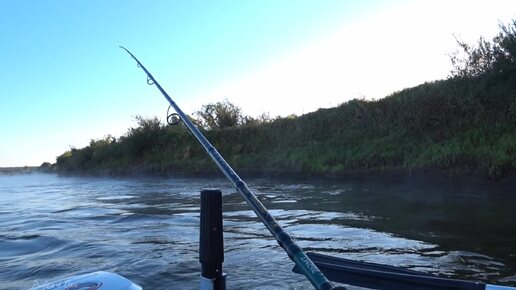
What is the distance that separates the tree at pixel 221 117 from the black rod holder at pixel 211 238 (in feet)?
93.7

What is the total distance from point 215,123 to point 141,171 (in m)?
6.40

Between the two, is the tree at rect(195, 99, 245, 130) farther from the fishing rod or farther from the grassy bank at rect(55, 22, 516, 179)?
the fishing rod

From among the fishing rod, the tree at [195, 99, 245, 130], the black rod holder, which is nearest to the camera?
the fishing rod

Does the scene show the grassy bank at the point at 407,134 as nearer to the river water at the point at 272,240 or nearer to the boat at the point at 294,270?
the river water at the point at 272,240

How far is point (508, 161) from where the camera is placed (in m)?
11.0

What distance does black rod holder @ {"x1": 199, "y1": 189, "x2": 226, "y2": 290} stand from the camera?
7.11 feet

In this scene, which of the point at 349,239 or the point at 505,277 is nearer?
the point at 505,277

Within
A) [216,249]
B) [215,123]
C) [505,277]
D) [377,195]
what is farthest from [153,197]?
[215,123]

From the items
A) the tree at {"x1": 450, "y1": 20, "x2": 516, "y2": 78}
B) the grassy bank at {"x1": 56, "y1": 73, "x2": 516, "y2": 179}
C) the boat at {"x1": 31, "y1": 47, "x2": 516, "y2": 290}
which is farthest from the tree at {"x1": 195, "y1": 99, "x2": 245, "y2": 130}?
the boat at {"x1": 31, "y1": 47, "x2": 516, "y2": 290}

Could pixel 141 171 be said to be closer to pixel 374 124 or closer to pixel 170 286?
pixel 374 124

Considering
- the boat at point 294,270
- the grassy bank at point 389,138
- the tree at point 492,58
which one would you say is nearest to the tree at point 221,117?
the grassy bank at point 389,138

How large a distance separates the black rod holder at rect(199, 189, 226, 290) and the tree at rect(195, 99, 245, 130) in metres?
28.5

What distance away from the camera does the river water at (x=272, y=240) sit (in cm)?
496

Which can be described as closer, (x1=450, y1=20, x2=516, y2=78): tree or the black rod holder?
the black rod holder
